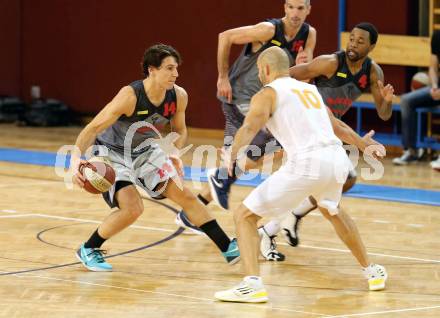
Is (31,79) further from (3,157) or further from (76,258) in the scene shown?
(76,258)

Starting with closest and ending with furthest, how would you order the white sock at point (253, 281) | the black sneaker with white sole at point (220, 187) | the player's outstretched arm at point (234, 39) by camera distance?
the white sock at point (253, 281) < the black sneaker with white sole at point (220, 187) < the player's outstretched arm at point (234, 39)

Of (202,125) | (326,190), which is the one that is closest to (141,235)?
(326,190)

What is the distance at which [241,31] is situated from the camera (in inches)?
374

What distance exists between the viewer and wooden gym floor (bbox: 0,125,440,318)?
6.71m

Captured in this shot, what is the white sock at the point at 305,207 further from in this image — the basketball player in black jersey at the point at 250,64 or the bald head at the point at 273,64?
the bald head at the point at 273,64

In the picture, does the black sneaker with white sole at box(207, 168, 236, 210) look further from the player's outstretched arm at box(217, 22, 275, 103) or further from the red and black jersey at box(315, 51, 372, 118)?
the red and black jersey at box(315, 51, 372, 118)

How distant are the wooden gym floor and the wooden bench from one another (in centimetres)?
324

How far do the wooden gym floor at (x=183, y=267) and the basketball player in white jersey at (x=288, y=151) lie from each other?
0.35 meters

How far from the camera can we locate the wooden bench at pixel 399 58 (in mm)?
13953

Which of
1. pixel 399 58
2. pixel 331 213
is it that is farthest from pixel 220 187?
pixel 399 58

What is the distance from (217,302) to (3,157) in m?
7.75

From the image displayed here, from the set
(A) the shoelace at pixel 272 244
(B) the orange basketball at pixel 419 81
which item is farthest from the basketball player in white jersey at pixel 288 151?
(B) the orange basketball at pixel 419 81

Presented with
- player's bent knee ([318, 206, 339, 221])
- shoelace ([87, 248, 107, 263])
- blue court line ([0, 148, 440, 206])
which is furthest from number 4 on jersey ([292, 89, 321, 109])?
blue court line ([0, 148, 440, 206])

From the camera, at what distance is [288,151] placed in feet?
22.7
